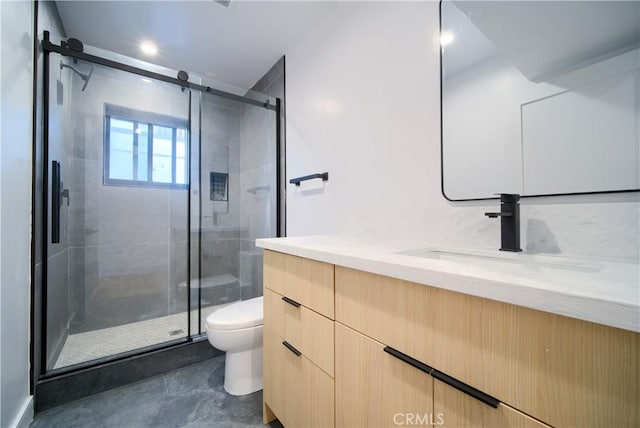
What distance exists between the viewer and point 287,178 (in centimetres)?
216

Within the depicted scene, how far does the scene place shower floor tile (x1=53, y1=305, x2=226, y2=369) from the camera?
5.35 feet

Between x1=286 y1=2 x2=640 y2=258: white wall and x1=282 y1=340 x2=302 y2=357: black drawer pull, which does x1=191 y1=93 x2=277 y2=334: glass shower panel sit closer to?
x1=286 y1=2 x2=640 y2=258: white wall

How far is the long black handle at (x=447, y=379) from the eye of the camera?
18.5 inches

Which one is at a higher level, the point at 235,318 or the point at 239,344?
the point at 235,318

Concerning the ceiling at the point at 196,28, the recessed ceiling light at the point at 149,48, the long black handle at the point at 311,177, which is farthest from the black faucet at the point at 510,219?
the recessed ceiling light at the point at 149,48

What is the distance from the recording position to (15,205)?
112 centimetres

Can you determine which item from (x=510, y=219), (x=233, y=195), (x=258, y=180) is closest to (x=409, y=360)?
(x=510, y=219)

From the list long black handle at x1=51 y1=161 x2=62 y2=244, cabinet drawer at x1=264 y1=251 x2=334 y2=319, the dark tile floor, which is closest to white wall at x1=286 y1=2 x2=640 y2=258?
cabinet drawer at x1=264 y1=251 x2=334 y2=319

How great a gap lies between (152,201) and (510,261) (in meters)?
2.68

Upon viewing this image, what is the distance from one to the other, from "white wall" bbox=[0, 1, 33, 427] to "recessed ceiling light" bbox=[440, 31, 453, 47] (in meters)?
1.77

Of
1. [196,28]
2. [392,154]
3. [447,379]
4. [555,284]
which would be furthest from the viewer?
[196,28]

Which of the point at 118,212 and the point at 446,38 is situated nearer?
the point at 446,38

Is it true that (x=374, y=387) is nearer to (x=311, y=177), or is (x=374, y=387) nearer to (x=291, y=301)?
(x=291, y=301)

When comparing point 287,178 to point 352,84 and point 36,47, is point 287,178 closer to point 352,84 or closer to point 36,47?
point 352,84
